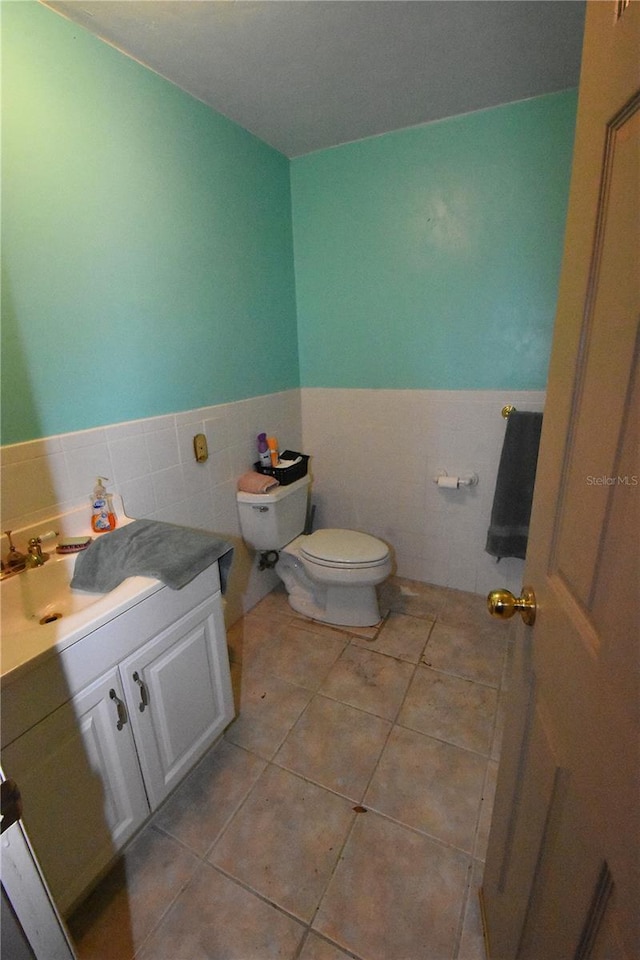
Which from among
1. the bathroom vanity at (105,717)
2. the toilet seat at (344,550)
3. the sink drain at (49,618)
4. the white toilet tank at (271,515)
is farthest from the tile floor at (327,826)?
the sink drain at (49,618)

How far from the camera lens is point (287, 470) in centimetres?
203

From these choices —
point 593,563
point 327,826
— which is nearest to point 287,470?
point 327,826

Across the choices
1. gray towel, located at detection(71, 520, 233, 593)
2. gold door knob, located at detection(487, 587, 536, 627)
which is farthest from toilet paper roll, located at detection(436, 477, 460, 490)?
gold door knob, located at detection(487, 587, 536, 627)

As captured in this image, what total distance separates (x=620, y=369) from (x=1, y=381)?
1.37 metres

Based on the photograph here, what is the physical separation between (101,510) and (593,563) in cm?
135

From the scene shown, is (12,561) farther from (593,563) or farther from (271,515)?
(593,563)

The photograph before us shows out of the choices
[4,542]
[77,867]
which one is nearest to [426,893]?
[77,867]

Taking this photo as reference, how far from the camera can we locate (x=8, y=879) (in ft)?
1.38

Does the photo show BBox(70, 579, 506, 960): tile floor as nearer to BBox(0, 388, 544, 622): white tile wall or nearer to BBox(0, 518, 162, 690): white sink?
BBox(0, 388, 544, 622): white tile wall

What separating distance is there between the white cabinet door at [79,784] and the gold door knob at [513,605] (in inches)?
35.7

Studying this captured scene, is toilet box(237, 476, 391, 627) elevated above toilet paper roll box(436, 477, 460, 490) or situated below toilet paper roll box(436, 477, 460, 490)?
below

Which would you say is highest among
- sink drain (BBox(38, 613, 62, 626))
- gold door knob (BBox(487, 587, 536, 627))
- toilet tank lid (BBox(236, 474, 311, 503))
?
gold door knob (BBox(487, 587, 536, 627))

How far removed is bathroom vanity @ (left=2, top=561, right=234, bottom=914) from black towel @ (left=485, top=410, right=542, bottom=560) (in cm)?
132

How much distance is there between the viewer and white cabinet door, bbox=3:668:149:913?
86 centimetres
